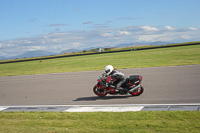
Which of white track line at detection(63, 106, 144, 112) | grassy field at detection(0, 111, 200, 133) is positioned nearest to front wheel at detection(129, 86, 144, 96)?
Answer: white track line at detection(63, 106, 144, 112)

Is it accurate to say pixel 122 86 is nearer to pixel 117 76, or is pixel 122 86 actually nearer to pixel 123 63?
pixel 117 76

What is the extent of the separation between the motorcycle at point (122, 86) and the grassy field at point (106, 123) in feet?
8.93

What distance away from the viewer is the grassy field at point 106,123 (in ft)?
19.6

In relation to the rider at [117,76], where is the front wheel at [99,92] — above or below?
below

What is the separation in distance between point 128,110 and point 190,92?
127 inches

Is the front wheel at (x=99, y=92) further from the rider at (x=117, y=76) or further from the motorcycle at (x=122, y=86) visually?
the rider at (x=117, y=76)

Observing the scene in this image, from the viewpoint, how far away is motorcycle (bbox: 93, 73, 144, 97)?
10266 millimetres

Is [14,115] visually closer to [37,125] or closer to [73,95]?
[37,125]

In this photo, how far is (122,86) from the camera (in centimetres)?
1048

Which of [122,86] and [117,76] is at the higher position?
[117,76]

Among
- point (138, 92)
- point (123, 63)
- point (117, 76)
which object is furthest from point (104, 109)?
point (123, 63)

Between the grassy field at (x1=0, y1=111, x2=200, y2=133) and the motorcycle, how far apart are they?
2.72m

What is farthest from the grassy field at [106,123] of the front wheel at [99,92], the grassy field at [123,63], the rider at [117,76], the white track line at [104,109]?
the grassy field at [123,63]

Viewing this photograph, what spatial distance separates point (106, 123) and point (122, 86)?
392cm
